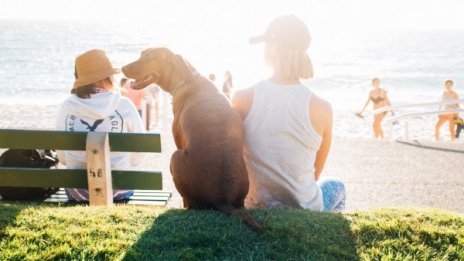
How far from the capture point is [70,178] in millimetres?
4047

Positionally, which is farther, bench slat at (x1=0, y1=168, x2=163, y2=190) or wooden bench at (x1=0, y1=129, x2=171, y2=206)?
bench slat at (x1=0, y1=168, x2=163, y2=190)

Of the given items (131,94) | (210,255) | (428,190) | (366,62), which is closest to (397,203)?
(428,190)

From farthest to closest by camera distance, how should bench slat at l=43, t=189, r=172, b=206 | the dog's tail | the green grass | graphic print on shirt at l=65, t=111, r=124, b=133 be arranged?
bench slat at l=43, t=189, r=172, b=206 → graphic print on shirt at l=65, t=111, r=124, b=133 → the dog's tail → the green grass

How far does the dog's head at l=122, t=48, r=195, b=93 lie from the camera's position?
4.33m

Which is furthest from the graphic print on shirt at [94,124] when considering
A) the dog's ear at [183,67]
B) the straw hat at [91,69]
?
the dog's ear at [183,67]

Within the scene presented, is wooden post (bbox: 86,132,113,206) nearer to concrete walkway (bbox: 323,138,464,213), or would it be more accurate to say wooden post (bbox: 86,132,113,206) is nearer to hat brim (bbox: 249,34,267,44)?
hat brim (bbox: 249,34,267,44)

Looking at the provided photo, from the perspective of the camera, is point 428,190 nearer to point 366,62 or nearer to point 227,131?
point 227,131

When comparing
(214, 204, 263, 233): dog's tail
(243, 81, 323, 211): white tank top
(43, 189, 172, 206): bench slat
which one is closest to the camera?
(214, 204, 263, 233): dog's tail

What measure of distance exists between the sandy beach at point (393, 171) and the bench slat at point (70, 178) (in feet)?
7.65

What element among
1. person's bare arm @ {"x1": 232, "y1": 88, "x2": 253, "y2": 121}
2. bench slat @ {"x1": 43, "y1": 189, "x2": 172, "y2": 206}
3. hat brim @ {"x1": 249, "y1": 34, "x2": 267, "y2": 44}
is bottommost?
bench slat @ {"x1": 43, "y1": 189, "x2": 172, "y2": 206}

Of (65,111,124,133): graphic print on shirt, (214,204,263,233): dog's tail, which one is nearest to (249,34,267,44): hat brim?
(214,204,263,233): dog's tail

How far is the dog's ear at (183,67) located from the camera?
4.26m

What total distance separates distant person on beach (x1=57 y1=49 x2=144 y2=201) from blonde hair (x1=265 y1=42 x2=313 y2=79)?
1.36 metres

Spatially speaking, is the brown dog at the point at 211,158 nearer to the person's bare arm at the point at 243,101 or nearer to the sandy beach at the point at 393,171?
the person's bare arm at the point at 243,101
